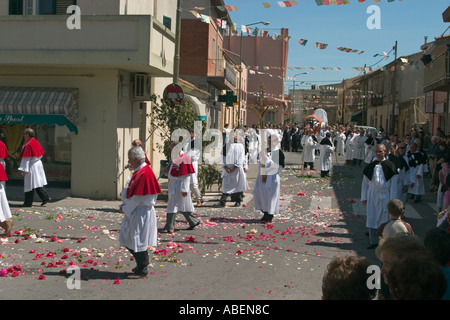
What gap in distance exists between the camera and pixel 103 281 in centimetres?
689

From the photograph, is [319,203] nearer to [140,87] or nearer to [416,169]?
[416,169]

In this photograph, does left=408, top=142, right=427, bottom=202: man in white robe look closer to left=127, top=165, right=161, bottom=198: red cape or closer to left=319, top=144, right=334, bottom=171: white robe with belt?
left=319, top=144, right=334, bottom=171: white robe with belt

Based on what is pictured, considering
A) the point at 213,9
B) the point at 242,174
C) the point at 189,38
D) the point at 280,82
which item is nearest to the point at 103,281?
the point at 242,174

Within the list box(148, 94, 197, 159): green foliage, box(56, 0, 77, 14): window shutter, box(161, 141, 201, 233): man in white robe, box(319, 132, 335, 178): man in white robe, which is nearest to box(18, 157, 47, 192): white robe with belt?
box(148, 94, 197, 159): green foliage

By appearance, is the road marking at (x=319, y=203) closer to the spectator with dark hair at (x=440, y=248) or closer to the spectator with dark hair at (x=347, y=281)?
the spectator with dark hair at (x=440, y=248)

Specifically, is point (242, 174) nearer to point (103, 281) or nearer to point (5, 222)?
point (5, 222)

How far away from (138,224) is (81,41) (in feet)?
25.4

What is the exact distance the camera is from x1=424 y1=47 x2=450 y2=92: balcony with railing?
68.2 feet

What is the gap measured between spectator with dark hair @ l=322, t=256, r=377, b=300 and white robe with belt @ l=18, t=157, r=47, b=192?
10319 mm

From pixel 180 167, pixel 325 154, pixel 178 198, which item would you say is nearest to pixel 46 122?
pixel 180 167

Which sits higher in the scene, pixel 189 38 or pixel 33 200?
pixel 189 38
